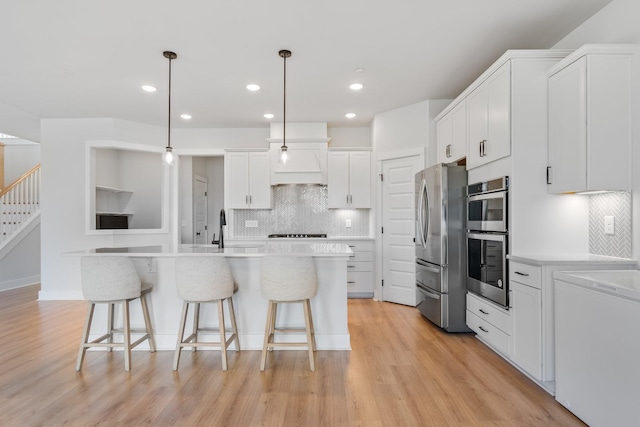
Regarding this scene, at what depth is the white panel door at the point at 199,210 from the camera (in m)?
6.29

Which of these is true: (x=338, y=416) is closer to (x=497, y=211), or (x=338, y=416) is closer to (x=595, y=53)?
(x=497, y=211)

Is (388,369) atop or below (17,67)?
below

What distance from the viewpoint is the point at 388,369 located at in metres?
2.64

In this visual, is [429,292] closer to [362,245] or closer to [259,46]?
[362,245]

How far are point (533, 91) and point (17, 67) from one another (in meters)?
4.76

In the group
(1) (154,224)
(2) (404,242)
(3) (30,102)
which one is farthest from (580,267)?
(1) (154,224)

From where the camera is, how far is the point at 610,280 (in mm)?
1796

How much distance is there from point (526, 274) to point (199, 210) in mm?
5605

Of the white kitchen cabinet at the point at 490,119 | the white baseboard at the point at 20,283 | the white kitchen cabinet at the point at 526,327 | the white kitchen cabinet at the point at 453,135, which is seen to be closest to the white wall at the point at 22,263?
the white baseboard at the point at 20,283

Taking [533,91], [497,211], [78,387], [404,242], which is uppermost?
[533,91]

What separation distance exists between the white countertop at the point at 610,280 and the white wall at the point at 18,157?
10.1 m

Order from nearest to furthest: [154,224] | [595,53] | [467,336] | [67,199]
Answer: [595,53]
[467,336]
[67,199]
[154,224]

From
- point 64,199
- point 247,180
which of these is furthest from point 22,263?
point 247,180

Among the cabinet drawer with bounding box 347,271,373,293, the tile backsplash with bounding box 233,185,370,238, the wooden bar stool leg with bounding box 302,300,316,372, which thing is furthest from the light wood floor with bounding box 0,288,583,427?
the tile backsplash with bounding box 233,185,370,238
